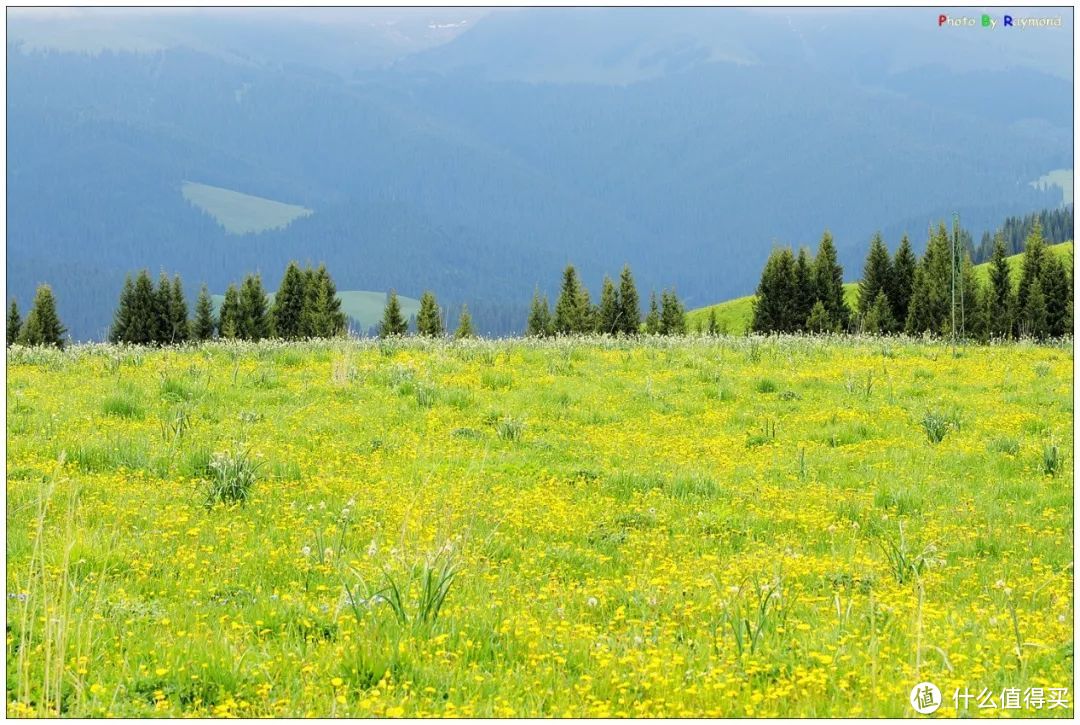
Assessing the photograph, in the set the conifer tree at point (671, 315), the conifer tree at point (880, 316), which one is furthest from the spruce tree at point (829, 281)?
the conifer tree at point (671, 315)

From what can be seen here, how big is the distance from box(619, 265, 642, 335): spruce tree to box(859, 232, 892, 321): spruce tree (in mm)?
23746

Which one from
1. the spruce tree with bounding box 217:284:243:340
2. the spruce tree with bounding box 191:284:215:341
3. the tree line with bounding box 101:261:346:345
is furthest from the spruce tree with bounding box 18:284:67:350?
the spruce tree with bounding box 217:284:243:340

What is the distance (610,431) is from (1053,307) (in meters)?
91.8

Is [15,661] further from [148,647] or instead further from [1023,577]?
[1023,577]

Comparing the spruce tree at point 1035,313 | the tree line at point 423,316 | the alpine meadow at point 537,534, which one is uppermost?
the tree line at point 423,316

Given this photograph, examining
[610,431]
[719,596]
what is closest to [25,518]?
[719,596]

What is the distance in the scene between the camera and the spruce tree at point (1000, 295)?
3733 inches

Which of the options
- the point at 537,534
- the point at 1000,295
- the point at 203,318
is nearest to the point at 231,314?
the point at 203,318

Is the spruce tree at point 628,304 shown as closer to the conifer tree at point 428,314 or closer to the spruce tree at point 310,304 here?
the conifer tree at point 428,314

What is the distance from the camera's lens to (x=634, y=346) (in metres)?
27.0

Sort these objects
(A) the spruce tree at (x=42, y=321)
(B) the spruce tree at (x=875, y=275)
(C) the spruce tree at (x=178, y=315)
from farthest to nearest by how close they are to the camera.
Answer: (C) the spruce tree at (x=178, y=315)
(A) the spruce tree at (x=42, y=321)
(B) the spruce tree at (x=875, y=275)

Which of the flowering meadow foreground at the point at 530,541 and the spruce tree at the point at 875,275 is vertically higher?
the spruce tree at the point at 875,275

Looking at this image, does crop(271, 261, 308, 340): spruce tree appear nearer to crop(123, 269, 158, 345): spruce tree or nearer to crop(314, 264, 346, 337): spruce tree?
crop(314, 264, 346, 337): spruce tree

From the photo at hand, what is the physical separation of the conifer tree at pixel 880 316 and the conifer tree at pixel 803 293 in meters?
→ 8.65
